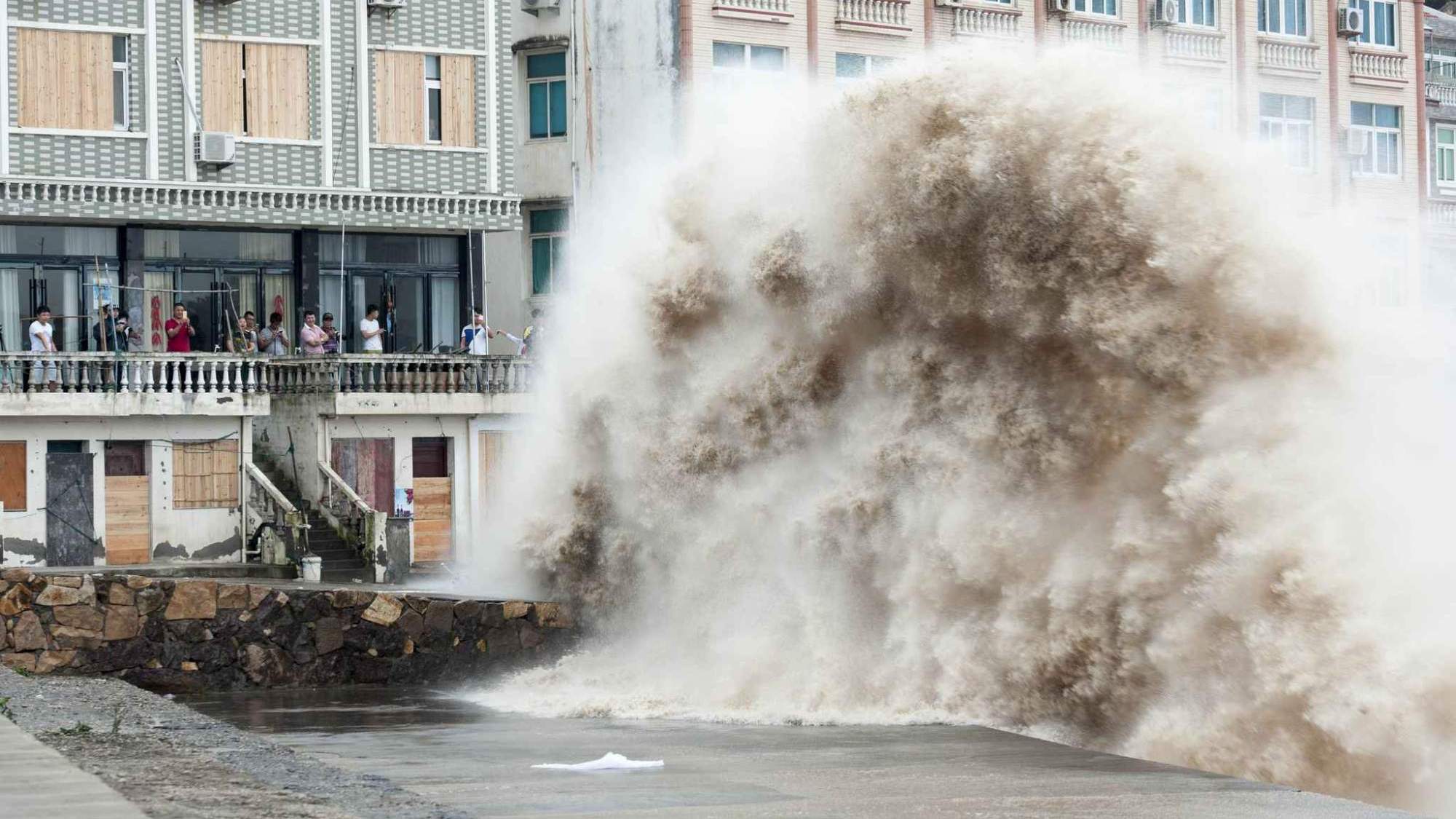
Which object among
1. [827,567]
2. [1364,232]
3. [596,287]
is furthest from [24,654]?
[1364,232]

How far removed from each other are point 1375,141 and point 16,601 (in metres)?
39.5

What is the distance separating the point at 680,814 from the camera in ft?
50.1

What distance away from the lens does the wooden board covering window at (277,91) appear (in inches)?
1690

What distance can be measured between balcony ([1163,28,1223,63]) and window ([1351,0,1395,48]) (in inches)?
226

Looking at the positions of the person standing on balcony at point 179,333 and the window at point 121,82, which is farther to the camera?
the window at point 121,82

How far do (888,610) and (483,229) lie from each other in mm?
24311

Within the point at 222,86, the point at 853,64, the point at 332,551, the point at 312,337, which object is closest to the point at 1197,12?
Answer: the point at 853,64

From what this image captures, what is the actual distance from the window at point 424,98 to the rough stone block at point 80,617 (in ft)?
58.7

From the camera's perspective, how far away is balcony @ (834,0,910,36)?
47.1 m

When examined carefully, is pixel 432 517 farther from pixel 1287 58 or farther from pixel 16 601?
pixel 1287 58

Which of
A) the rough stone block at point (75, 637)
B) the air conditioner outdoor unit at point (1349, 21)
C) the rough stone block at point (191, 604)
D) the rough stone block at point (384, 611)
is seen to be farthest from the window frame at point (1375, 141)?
the rough stone block at point (75, 637)

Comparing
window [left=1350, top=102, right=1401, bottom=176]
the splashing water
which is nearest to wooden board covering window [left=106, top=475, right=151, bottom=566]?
the splashing water

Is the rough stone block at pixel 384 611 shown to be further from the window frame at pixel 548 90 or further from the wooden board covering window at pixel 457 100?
the window frame at pixel 548 90

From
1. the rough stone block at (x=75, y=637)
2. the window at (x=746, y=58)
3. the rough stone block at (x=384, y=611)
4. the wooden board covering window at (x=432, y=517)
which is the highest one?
the window at (x=746, y=58)
